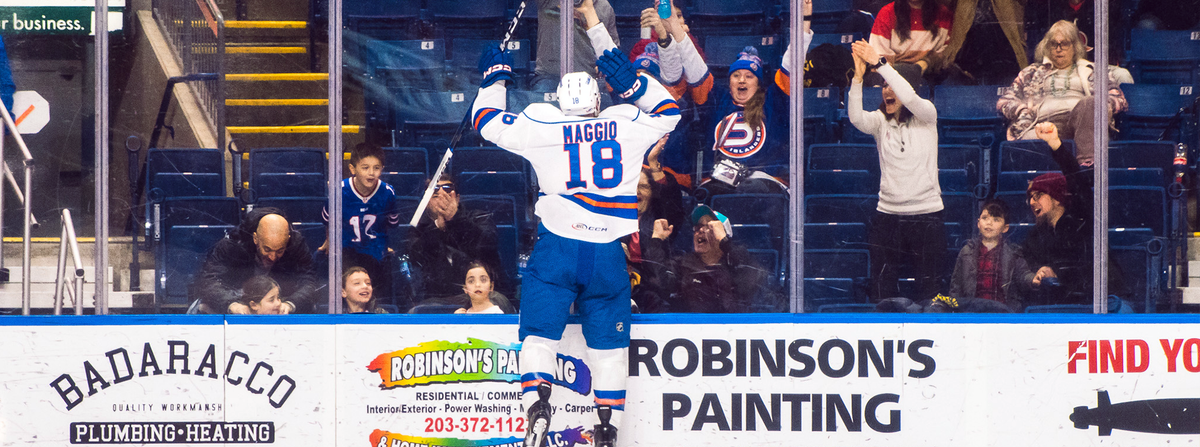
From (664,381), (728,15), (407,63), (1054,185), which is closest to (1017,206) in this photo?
(1054,185)

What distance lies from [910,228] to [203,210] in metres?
2.86

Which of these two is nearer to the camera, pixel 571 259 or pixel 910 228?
pixel 571 259

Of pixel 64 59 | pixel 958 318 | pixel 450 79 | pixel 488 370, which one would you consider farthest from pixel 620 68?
pixel 64 59

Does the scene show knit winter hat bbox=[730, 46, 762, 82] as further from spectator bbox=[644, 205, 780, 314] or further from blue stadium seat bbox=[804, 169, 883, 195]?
spectator bbox=[644, 205, 780, 314]

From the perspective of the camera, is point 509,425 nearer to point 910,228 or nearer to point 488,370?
point 488,370

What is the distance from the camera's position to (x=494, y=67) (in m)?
4.19

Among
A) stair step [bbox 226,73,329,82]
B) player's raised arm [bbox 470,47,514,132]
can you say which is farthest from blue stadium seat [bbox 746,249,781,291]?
stair step [bbox 226,73,329,82]

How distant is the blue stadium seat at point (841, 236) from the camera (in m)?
4.34

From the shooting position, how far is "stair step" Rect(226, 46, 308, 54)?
431cm

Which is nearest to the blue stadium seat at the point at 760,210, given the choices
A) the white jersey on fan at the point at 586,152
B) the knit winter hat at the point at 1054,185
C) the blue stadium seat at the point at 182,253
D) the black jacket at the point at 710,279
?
the black jacket at the point at 710,279

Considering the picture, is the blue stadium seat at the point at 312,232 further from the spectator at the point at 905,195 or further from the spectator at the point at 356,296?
the spectator at the point at 905,195

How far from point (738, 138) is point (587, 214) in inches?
29.0

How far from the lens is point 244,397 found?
14.0 ft

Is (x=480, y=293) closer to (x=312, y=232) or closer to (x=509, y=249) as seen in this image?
(x=509, y=249)
